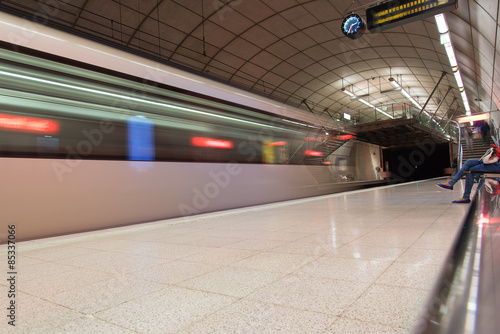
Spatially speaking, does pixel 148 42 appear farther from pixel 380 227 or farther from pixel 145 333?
pixel 145 333

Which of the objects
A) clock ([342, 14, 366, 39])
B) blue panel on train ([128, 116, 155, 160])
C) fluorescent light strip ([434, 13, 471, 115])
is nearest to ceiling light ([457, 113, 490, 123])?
fluorescent light strip ([434, 13, 471, 115])

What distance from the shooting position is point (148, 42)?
13523 mm

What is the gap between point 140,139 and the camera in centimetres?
498

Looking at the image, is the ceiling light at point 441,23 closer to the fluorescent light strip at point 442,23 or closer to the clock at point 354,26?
the fluorescent light strip at point 442,23

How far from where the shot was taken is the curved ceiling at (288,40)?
11172 millimetres

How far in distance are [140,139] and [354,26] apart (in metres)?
6.36

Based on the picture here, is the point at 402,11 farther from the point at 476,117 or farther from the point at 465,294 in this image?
the point at 476,117

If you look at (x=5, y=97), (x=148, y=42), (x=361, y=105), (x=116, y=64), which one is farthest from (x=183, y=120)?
(x=361, y=105)

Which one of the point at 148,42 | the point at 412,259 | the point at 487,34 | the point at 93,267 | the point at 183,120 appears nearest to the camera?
the point at 412,259

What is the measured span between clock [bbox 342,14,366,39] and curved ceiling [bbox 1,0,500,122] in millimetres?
301

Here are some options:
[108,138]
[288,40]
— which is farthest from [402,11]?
[288,40]

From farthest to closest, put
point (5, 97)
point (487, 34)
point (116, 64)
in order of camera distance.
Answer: point (487, 34), point (116, 64), point (5, 97)

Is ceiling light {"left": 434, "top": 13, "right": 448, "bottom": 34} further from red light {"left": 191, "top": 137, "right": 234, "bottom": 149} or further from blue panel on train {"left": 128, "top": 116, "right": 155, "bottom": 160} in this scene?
blue panel on train {"left": 128, "top": 116, "right": 155, "bottom": 160}

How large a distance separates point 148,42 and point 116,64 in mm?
9986
